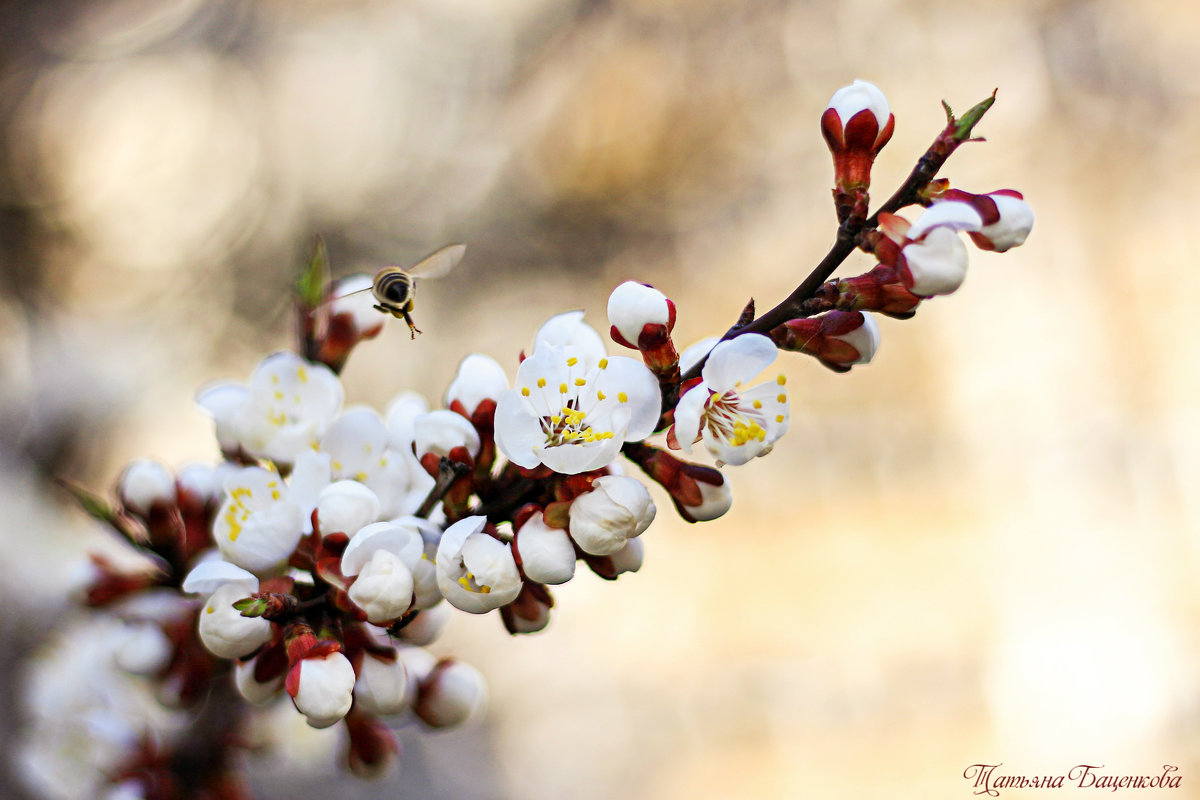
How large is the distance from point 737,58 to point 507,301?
0.94 m

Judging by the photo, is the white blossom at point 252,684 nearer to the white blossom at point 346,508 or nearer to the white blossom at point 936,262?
the white blossom at point 346,508

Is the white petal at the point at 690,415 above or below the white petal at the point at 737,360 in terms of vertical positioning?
below

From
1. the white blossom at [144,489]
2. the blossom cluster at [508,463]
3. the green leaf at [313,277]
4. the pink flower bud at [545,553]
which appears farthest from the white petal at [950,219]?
the white blossom at [144,489]

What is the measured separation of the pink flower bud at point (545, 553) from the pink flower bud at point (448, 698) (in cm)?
17

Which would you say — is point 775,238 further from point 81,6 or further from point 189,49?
point 81,6

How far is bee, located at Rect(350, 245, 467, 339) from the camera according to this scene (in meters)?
0.43

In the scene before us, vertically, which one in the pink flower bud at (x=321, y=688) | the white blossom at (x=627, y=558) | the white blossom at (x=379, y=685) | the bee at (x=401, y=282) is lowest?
the white blossom at (x=379, y=685)

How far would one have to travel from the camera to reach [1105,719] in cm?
190

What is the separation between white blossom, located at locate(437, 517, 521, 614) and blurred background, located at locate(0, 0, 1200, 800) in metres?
1.60

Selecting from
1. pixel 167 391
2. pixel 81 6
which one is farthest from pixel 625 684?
pixel 81 6

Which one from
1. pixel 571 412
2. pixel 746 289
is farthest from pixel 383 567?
pixel 746 289

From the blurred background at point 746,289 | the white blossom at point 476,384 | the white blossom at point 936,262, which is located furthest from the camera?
the blurred background at point 746,289

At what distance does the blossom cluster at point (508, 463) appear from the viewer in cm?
Result: 40

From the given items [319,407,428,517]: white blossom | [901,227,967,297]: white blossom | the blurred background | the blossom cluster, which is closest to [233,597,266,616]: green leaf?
the blossom cluster
